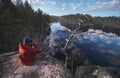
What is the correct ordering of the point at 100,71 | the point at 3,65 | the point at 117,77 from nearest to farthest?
the point at 3,65 < the point at 100,71 < the point at 117,77

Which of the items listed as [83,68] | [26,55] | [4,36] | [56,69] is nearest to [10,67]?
[26,55]

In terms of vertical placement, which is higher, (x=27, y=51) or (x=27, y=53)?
(x=27, y=51)

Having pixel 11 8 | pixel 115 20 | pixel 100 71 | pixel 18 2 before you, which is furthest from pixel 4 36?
pixel 115 20

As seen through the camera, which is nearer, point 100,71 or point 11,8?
point 100,71

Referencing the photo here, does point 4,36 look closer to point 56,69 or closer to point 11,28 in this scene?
point 11,28

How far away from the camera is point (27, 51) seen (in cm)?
1207

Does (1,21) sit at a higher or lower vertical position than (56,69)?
higher

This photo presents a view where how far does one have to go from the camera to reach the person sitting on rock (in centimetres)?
1201

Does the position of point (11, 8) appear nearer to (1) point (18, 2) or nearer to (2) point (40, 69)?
(1) point (18, 2)

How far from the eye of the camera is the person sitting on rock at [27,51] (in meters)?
12.0

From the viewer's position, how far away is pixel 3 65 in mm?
12625

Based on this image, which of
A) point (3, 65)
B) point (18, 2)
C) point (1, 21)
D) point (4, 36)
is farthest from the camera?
point (18, 2)

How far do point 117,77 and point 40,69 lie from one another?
16201 mm

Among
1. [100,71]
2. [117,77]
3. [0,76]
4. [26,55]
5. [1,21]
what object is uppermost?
[1,21]
